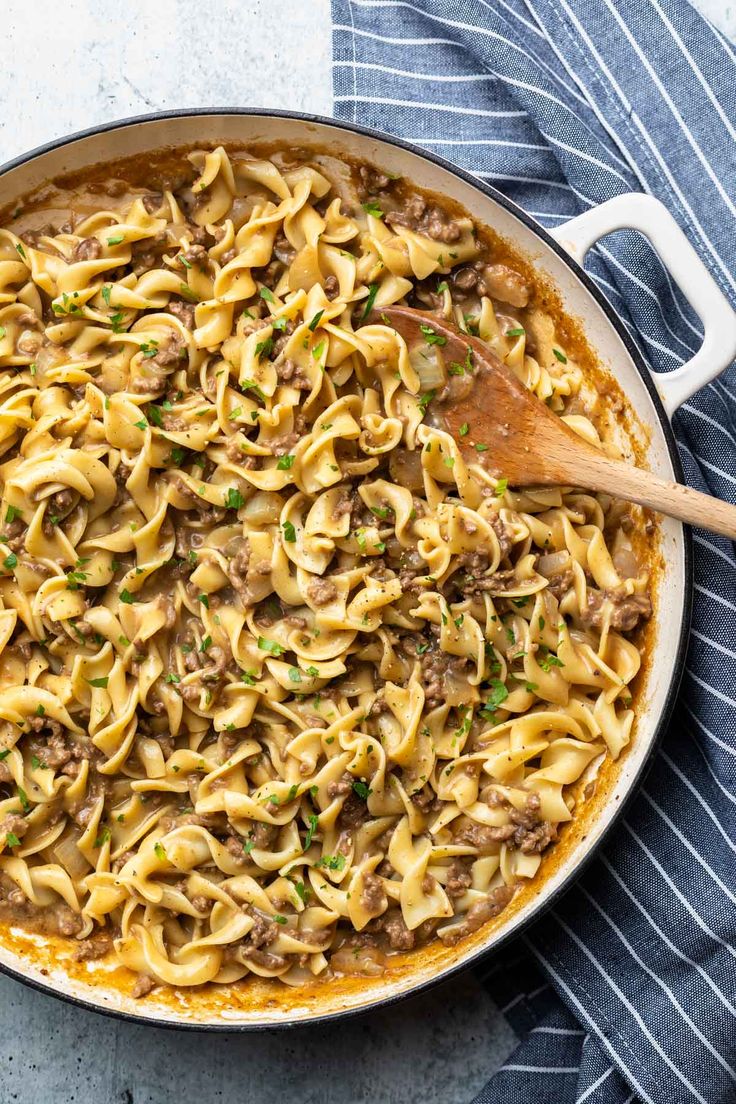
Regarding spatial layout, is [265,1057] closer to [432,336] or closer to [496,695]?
[496,695]

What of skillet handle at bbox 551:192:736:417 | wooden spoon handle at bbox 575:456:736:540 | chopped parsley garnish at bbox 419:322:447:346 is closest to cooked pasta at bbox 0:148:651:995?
chopped parsley garnish at bbox 419:322:447:346

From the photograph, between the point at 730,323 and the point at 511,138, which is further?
the point at 511,138

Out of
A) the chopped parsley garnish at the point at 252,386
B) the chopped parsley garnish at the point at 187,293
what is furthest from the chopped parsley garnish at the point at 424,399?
the chopped parsley garnish at the point at 187,293

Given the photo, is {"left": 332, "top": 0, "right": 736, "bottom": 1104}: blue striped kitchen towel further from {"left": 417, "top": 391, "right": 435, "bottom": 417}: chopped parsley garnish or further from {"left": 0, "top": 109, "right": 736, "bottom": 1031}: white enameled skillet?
{"left": 417, "top": 391, "right": 435, "bottom": 417}: chopped parsley garnish

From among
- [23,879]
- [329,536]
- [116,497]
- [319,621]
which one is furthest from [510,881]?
[116,497]

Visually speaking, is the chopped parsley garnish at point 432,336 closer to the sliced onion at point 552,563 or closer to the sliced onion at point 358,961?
the sliced onion at point 552,563

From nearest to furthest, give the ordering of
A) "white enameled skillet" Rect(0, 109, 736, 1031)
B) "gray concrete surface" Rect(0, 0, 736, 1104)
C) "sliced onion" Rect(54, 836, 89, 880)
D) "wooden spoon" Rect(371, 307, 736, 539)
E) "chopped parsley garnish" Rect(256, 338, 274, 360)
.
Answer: "white enameled skillet" Rect(0, 109, 736, 1031)
"wooden spoon" Rect(371, 307, 736, 539)
"chopped parsley garnish" Rect(256, 338, 274, 360)
"sliced onion" Rect(54, 836, 89, 880)
"gray concrete surface" Rect(0, 0, 736, 1104)

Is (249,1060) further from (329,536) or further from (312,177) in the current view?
(312,177)
